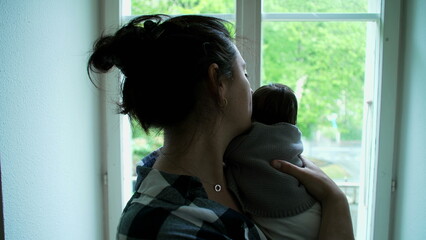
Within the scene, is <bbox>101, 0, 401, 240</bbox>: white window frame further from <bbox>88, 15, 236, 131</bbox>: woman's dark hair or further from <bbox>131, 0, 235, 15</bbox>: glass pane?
<bbox>88, 15, 236, 131</bbox>: woman's dark hair

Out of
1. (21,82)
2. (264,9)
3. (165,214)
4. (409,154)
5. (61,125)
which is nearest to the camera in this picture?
(165,214)

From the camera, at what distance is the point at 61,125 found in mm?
1105

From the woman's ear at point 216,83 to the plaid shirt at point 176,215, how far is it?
0.21m

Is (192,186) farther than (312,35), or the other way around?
(312,35)

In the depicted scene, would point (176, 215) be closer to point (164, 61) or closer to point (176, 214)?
point (176, 214)

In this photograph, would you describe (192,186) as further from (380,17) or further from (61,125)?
(380,17)

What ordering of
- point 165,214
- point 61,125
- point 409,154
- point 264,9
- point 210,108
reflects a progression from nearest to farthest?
point 165,214 < point 210,108 < point 61,125 < point 409,154 < point 264,9

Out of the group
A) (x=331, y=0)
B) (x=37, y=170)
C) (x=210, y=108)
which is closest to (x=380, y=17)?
(x=331, y=0)

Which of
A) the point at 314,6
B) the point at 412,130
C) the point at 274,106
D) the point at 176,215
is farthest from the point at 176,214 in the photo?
the point at 314,6

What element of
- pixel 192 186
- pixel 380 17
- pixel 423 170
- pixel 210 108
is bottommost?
pixel 423 170

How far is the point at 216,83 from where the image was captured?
699 millimetres

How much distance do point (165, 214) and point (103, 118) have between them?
100 centimetres

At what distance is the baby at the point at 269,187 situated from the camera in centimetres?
76

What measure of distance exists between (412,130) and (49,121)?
1.46 metres
